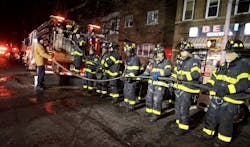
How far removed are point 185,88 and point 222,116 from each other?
2.93 ft

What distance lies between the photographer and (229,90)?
312cm

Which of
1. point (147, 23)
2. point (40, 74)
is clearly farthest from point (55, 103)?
point (147, 23)

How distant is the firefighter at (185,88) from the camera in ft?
12.1

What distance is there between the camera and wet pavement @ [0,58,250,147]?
319 cm

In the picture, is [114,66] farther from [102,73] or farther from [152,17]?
[152,17]

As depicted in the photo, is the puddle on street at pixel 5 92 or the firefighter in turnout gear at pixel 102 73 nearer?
the puddle on street at pixel 5 92

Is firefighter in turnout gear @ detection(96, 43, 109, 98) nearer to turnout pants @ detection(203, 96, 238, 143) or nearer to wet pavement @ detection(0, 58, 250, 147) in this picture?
wet pavement @ detection(0, 58, 250, 147)

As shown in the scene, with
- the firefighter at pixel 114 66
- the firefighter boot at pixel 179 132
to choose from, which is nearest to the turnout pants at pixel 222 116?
the firefighter boot at pixel 179 132

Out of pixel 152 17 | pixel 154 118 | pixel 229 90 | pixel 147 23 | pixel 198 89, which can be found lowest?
pixel 154 118

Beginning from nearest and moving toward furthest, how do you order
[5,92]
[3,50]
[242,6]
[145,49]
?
1. [5,92]
2. [242,6]
3. [145,49]
4. [3,50]

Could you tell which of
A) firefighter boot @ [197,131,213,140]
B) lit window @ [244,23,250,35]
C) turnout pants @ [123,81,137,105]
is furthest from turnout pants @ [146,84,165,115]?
lit window @ [244,23,250,35]

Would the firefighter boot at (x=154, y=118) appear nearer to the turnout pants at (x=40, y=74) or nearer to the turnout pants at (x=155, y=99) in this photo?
the turnout pants at (x=155, y=99)

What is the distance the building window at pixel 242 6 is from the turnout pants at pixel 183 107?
36.1 ft

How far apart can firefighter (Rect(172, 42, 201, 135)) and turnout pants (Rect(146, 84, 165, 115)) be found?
546 mm
